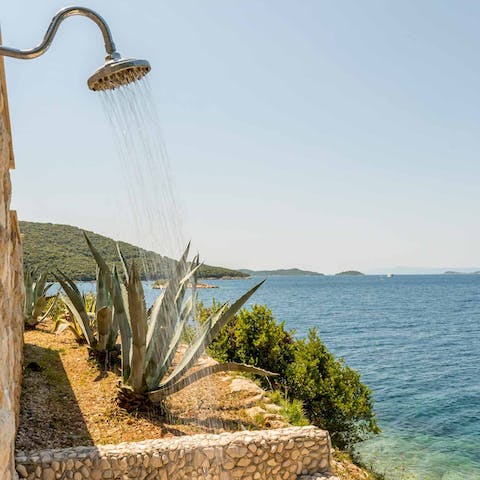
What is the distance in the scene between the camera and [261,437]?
4375 mm

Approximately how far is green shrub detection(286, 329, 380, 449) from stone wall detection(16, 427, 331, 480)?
8.47ft

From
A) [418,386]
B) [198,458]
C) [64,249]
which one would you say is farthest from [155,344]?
[64,249]

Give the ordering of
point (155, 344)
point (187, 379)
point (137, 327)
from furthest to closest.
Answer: point (155, 344) → point (187, 379) → point (137, 327)

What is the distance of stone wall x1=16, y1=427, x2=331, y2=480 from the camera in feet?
12.3

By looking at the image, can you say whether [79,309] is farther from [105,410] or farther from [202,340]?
[202,340]

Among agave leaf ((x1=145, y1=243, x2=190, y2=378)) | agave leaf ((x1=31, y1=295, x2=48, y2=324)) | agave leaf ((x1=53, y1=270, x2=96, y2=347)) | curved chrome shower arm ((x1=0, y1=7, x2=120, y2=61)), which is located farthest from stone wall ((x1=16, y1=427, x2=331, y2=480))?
agave leaf ((x1=31, y1=295, x2=48, y2=324))

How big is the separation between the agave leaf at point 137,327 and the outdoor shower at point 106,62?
7.69 ft

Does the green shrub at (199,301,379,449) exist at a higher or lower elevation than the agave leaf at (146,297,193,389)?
lower

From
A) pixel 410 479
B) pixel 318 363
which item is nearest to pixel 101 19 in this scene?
pixel 318 363

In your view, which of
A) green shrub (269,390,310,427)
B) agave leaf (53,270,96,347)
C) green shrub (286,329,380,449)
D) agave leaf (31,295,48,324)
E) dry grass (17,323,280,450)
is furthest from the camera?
agave leaf (31,295,48,324)

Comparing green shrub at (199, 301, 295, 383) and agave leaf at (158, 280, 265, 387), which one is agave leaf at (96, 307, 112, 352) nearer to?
agave leaf at (158, 280, 265, 387)

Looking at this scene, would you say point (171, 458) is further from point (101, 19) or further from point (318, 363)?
point (318, 363)

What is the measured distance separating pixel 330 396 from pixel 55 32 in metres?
6.37

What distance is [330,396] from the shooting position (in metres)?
7.17
